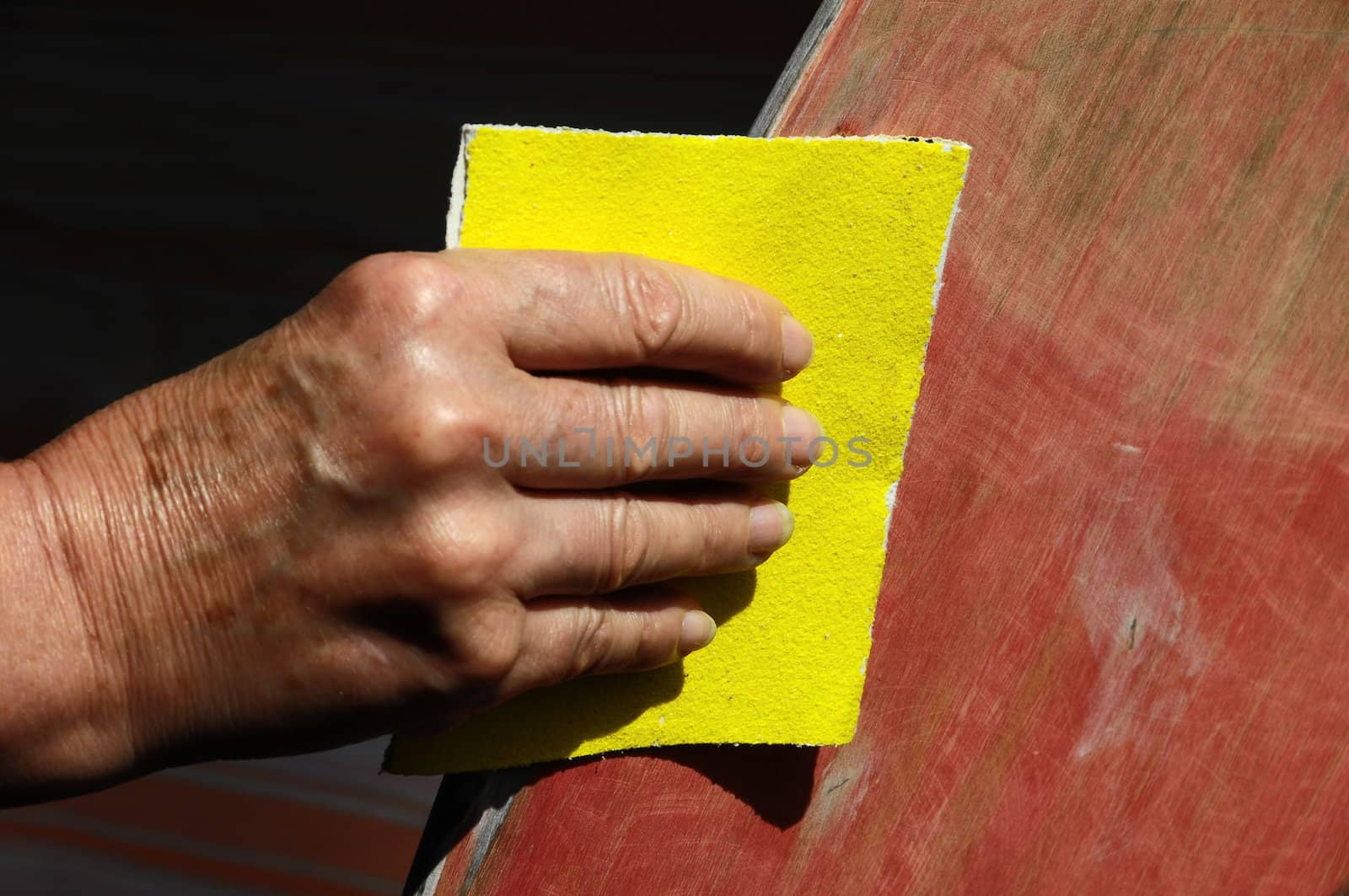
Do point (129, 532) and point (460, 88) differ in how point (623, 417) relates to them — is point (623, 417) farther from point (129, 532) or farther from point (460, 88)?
point (460, 88)

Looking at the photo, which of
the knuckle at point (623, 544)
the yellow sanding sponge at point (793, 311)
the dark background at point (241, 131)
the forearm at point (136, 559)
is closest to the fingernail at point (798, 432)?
the yellow sanding sponge at point (793, 311)

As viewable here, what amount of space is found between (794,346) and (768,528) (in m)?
0.14

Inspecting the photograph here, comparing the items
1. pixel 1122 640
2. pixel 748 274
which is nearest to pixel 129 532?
pixel 748 274

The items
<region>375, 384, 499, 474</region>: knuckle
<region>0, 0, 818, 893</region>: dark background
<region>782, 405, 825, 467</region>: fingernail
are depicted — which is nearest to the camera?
<region>375, 384, 499, 474</region>: knuckle

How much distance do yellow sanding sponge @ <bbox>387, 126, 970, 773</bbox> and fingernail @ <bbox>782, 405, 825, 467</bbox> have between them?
0.02 meters

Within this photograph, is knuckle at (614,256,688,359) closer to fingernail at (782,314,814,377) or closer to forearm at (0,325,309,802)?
fingernail at (782,314,814,377)

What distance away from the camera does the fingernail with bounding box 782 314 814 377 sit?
703mm

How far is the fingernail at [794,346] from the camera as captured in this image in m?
0.70

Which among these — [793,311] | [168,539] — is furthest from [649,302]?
[168,539]

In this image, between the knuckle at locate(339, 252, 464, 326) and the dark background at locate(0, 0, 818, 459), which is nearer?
the knuckle at locate(339, 252, 464, 326)

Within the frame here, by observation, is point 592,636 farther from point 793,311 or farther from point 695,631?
point 793,311

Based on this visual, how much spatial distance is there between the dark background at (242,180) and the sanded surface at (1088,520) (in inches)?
27.1

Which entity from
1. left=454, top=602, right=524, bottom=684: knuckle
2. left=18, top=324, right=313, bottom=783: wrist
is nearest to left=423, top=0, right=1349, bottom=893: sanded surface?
left=454, top=602, right=524, bottom=684: knuckle

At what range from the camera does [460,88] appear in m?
1.40
